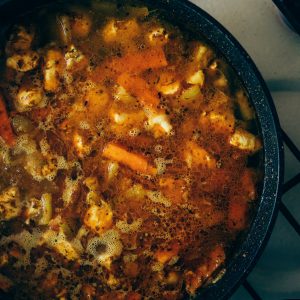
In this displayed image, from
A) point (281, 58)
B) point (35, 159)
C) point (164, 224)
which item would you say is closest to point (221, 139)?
point (164, 224)

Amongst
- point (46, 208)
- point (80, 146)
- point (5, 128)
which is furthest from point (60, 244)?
point (5, 128)

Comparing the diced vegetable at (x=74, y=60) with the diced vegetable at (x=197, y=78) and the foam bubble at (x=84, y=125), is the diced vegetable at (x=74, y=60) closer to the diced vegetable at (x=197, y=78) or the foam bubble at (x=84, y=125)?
the foam bubble at (x=84, y=125)

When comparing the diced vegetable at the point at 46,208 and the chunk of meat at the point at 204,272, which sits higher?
the chunk of meat at the point at 204,272

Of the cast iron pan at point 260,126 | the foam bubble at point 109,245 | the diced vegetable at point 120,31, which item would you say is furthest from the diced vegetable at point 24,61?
the foam bubble at point 109,245

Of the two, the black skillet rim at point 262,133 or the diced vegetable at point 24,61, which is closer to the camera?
the black skillet rim at point 262,133

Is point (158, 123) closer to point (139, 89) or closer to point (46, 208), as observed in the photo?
point (139, 89)

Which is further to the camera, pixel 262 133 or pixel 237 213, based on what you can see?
pixel 237 213

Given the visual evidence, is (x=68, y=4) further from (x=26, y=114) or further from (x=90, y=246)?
(x=90, y=246)
